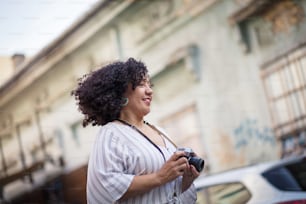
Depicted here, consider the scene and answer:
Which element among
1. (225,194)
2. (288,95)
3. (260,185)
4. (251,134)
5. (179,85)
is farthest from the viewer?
(179,85)

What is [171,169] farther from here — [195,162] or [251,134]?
[251,134]

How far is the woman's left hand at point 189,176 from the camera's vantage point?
2006 millimetres

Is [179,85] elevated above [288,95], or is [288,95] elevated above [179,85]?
[179,85]

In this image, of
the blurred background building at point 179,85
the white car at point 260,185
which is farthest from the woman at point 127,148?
the blurred background building at point 179,85

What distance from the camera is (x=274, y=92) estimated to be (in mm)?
8359

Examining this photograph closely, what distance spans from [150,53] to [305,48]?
2457 mm

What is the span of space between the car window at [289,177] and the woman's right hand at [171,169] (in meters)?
2.32

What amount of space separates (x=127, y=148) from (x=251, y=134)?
6721 mm

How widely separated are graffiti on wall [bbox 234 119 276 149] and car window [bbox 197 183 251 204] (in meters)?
4.04

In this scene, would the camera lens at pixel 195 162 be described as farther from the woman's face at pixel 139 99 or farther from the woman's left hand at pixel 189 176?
the woman's face at pixel 139 99

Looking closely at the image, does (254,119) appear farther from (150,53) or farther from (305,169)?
(305,169)

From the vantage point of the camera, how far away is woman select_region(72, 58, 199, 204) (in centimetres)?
190

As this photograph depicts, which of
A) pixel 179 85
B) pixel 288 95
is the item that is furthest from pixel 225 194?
pixel 179 85

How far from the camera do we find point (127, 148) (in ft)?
6.40
